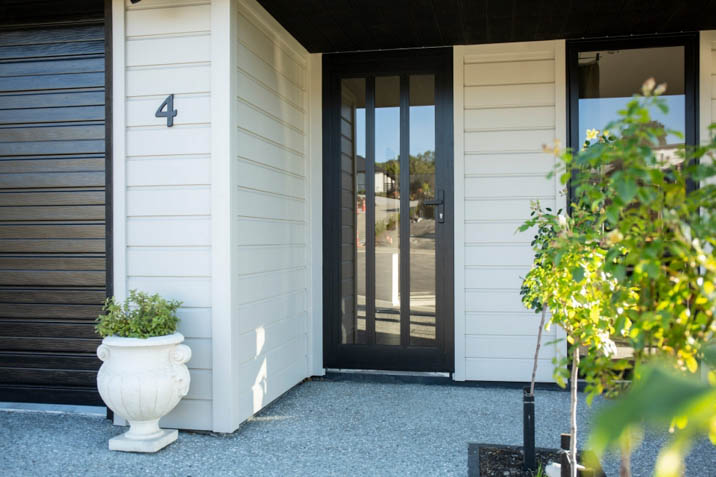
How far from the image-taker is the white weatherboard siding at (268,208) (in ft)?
10.7

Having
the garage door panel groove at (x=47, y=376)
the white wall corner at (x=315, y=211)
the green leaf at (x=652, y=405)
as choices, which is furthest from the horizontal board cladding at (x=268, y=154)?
the green leaf at (x=652, y=405)

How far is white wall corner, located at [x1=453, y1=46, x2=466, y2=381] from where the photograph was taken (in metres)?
4.23

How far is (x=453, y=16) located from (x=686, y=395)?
3560mm

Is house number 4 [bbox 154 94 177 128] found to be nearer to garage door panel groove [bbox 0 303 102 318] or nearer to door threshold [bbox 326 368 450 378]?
garage door panel groove [bbox 0 303 102 318]

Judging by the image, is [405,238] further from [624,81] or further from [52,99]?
[52,99]

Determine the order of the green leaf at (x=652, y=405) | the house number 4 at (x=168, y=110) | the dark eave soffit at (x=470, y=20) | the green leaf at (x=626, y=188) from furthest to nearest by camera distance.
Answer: the dark eave soffit at (x=470, y=20)
the house number 4 at (x=168, y=110)
the green leaf at (x=626, y=188)
the green leaf at (x=652, y=405)

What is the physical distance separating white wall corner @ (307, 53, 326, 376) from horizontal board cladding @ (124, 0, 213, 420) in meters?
1.32

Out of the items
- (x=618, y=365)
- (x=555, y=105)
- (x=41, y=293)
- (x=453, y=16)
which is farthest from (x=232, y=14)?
(x=618, y=365)

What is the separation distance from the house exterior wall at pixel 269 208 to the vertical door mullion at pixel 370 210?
1.43ft

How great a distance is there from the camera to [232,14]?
3150 mm

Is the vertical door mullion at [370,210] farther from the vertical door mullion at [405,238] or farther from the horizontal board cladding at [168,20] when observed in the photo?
the horizontal board cladding at [168,20]

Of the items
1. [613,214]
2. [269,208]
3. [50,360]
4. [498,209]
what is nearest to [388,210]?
[498,209]

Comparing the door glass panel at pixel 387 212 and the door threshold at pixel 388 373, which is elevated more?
the door glass panel at pixel 387 212

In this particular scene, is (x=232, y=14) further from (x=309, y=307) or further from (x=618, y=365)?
(x=618, y=365)
